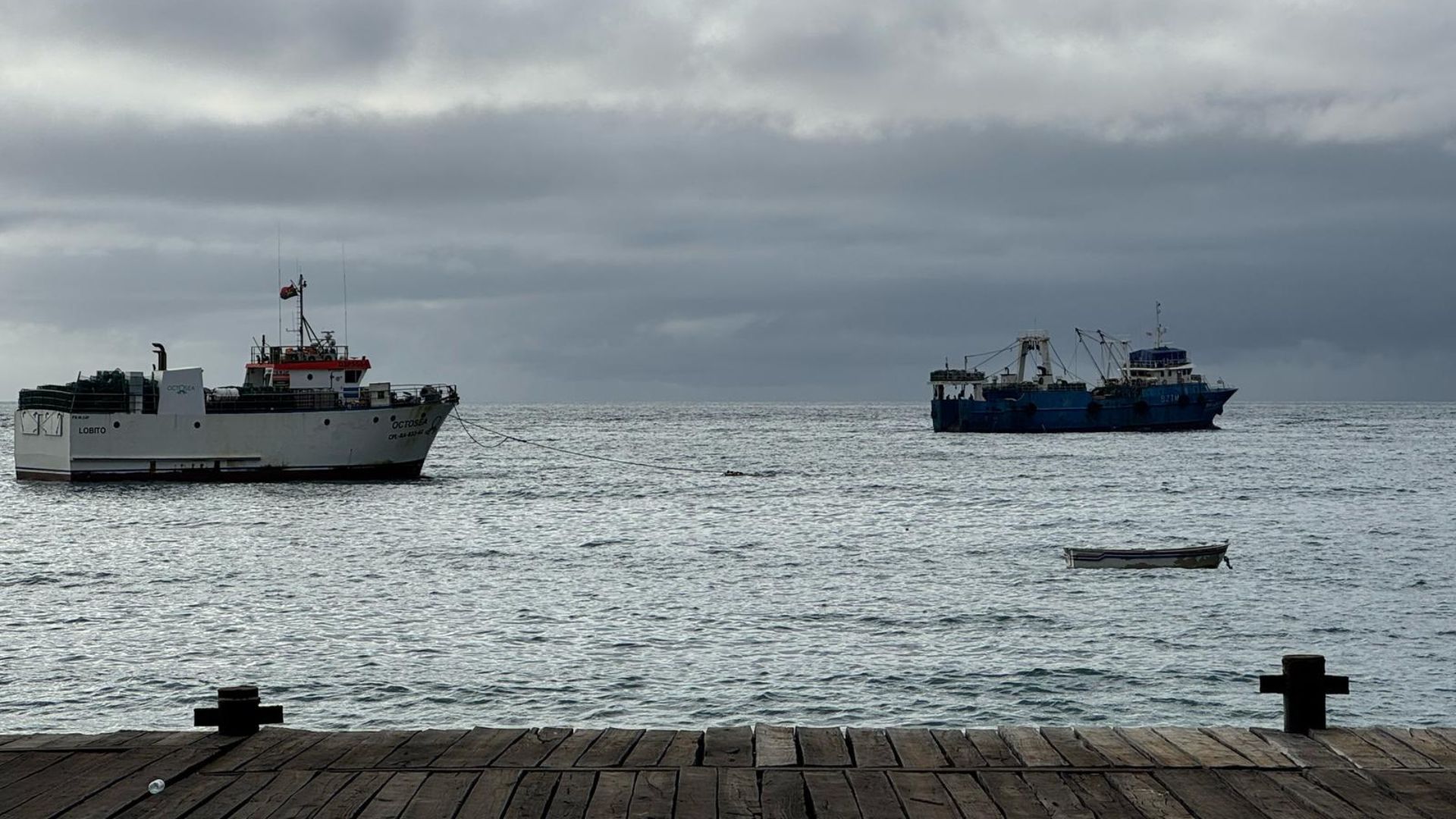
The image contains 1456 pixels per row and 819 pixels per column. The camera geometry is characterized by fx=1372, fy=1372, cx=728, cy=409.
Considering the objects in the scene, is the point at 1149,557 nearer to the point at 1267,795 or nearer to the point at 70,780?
the point at 1267,795

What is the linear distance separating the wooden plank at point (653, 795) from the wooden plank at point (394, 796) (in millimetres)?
1242

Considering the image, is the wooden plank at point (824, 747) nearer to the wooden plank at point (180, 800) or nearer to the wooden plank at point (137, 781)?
the wooden plank at point (180, 800)

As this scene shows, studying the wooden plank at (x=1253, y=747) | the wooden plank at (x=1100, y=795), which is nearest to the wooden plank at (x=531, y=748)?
the wooden plank at (x=1100, y=795)

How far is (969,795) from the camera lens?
7609 millimetres

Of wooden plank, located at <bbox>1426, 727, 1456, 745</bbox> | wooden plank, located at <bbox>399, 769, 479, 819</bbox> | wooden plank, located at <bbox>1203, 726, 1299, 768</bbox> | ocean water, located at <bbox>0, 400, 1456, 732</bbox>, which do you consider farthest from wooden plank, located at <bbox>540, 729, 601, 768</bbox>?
ocean water, located at <bbox>0, 400, 1456, 732</bbox>

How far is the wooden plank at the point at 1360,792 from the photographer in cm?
720

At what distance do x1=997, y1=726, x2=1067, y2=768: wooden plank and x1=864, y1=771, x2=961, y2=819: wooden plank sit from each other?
739 mm

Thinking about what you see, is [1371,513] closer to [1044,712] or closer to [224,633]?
[1044,712]

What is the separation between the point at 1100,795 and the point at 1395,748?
2332 mm

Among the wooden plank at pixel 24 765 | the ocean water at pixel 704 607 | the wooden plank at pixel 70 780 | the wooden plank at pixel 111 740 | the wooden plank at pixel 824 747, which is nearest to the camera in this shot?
the wooden plank at pixel 70 780

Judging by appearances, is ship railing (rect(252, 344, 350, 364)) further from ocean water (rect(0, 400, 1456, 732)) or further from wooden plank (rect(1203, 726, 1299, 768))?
wooden plank (rect(1203, 726, 1299, 768))

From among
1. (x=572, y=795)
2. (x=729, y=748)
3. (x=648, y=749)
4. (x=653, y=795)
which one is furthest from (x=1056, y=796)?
(x=572, y=795)

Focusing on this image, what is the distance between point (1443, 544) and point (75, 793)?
1821 inches

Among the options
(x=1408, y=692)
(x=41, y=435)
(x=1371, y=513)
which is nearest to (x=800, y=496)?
(x=1371, y=513)
